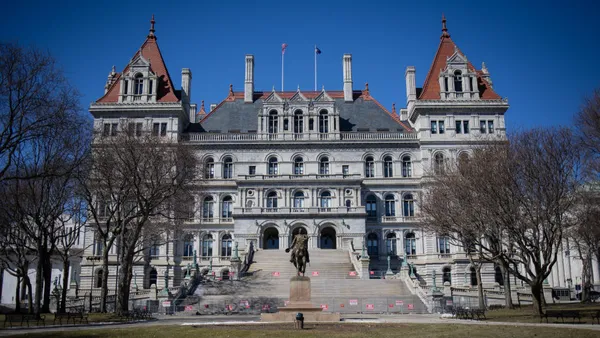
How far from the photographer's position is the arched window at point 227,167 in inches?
2506

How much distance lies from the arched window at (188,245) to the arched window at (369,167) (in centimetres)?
1997

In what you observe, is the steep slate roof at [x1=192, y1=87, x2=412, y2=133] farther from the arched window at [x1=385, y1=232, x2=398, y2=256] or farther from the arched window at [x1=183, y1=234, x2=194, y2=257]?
the arched window at [x1=183, y1=234, x2=194, y2=257]

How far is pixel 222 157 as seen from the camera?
63500 millimetres

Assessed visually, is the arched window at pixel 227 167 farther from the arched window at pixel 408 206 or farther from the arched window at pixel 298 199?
the arched window at pixel 408 206

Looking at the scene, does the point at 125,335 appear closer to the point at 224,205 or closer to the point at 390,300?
the point at 390,300

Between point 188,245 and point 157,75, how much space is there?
753 inches

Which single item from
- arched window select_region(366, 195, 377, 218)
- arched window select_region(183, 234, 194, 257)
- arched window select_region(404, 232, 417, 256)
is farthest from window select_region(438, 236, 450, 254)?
arched window select_region(183, 234, 194, 257)

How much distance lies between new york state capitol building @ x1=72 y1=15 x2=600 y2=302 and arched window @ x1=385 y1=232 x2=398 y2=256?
11 cm

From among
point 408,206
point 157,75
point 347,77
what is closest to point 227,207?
point 157,75

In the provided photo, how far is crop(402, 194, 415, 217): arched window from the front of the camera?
6225cm

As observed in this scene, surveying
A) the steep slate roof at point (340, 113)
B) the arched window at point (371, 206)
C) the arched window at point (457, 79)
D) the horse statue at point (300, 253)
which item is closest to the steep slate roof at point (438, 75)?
the arched window at point (457, 79)

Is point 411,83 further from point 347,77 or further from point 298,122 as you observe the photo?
point 298,122

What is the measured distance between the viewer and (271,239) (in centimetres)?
6194

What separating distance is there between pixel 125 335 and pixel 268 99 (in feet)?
146
